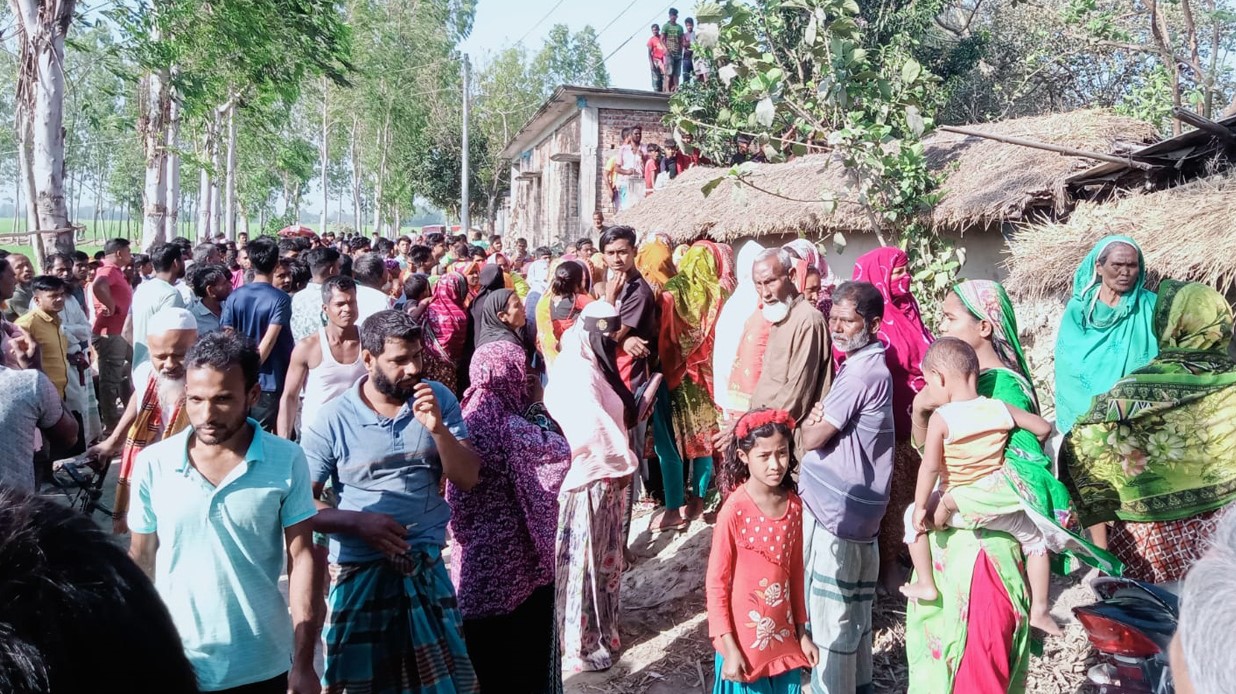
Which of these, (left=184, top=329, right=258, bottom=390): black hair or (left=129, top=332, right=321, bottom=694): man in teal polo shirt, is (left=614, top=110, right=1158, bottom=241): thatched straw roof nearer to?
(left=184, top=329, right=258, bottom=390): black hair

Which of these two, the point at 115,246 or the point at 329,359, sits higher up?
the point at 115,246

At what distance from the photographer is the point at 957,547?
3.21 meters

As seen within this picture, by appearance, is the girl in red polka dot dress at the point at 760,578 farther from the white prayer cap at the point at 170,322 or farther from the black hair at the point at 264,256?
the black hair at the point at 264,256

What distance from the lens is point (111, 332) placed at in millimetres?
8656

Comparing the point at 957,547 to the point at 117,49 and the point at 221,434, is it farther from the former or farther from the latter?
the point at 117,49

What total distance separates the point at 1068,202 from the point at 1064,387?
198 cm

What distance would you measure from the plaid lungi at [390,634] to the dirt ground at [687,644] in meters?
1.39

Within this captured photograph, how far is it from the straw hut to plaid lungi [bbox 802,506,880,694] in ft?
11.5

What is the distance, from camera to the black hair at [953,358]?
3.13 metres

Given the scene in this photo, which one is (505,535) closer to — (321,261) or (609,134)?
(321,261)

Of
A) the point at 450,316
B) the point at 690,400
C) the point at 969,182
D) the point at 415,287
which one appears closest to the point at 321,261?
the point at 415,287

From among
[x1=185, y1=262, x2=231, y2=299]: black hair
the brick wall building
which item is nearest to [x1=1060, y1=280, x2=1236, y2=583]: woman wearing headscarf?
[x1=185, y1=262, x2=231, y2=299]: black hair

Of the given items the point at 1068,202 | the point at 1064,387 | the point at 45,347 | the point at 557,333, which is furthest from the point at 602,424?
the point at 45,347

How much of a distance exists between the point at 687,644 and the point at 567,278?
2294mm
